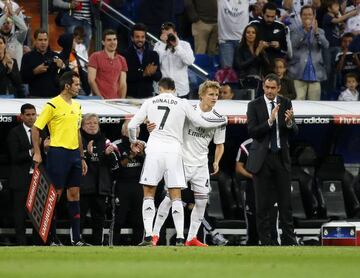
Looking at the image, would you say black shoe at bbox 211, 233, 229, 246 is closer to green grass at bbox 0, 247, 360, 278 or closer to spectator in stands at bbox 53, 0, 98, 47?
green grass at bbox 0, 247, 360, 278

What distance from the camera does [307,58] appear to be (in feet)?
79.1

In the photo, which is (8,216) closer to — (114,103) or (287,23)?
(114,103)

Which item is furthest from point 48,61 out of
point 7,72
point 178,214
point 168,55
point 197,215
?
point 178,214

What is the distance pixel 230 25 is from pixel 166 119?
6.76m

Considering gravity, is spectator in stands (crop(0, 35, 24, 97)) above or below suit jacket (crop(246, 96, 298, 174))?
above

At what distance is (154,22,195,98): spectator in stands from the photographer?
22.9 metres

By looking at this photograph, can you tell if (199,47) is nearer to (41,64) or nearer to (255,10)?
(255,10)

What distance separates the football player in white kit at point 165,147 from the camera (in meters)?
18.0

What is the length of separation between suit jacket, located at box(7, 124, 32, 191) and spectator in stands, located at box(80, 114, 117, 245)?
2.65ft

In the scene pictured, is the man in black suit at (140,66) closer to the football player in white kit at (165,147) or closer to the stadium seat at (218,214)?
the stadium seat at (218,214)

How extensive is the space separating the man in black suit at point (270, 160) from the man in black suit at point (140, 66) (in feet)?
11.8

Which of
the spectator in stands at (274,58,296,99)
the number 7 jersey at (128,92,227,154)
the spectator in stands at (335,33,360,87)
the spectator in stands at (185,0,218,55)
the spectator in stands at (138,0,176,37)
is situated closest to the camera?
the number 7 jersey at (128,92,227,154)

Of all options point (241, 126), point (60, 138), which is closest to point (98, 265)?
point (60, 138)

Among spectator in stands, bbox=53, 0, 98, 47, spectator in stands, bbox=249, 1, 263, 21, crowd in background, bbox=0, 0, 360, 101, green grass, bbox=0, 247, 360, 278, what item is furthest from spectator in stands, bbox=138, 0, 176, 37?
green grass, bbox=0, 247, 360, 278
